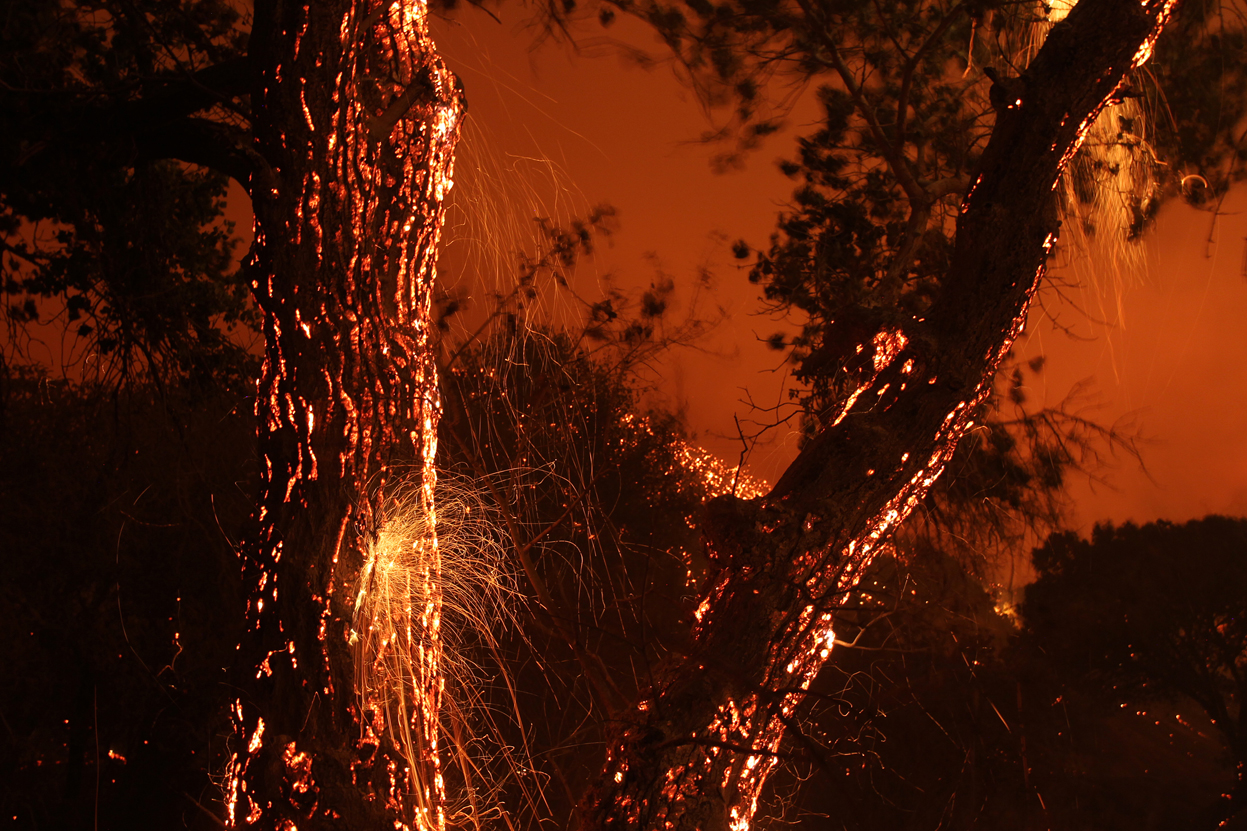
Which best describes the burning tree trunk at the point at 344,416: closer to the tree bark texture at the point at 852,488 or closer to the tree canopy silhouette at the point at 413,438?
the tree canopy silhouette at the point at 413,438

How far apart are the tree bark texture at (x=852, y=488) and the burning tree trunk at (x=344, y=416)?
0.56 meters

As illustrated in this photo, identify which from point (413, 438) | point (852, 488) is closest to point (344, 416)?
point (413, 438)

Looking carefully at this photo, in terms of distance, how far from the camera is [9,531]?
23.3 ft

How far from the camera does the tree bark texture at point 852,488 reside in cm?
174

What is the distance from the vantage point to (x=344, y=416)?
1.86 meters

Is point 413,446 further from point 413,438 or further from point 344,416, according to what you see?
point 344,416

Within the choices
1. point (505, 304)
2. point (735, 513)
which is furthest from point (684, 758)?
point (505, 304)

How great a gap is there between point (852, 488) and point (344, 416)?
4.01 feet

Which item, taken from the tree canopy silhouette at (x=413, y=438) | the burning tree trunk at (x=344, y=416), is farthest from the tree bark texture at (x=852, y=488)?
the burning tree trunk at (x=344, y=416)

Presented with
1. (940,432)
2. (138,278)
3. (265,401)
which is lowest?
(265,401)

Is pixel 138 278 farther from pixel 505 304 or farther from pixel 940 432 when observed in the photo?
pixel 940 432

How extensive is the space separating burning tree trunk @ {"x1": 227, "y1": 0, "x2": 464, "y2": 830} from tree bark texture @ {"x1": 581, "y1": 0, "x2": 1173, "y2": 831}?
22.2 inches

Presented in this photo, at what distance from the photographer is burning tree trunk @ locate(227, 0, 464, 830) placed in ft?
5.55

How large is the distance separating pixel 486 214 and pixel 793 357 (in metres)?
1.66
